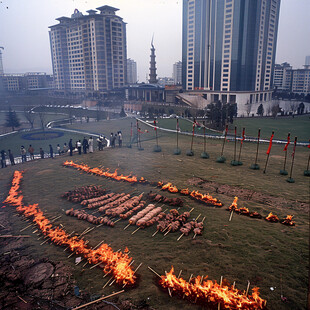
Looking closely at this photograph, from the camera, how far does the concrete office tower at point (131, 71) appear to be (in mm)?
177113

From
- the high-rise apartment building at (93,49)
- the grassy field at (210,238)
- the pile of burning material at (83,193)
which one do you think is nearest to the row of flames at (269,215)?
the grassy field at (210,238)

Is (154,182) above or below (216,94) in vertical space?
below

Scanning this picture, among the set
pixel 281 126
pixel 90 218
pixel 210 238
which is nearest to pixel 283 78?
pixel 281 126

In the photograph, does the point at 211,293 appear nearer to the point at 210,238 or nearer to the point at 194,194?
the point at 210,238

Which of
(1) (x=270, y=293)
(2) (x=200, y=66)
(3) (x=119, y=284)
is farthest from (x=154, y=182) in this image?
(2) (x=200, y=66)

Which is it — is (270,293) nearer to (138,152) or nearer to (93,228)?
(93,228)

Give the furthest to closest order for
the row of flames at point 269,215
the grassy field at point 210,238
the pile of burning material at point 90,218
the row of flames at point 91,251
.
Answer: the pile of burning material at point 90,218 < the row of flames at point 269,215 < the row of flames at point 91,251 < the grassy field at point 210,238

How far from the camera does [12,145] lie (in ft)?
118

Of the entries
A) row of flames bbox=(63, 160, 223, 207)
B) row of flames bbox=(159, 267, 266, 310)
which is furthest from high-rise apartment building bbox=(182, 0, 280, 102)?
row of flames bbox=(159, 267, 266, 310)

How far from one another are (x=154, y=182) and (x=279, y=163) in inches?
476

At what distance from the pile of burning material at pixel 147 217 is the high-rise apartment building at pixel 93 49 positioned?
8632 centimetres

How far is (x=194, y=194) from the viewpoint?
15.5m

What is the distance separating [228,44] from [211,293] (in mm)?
77037

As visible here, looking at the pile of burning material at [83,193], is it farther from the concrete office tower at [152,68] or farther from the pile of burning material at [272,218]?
the concrete office tower at [152,68]
